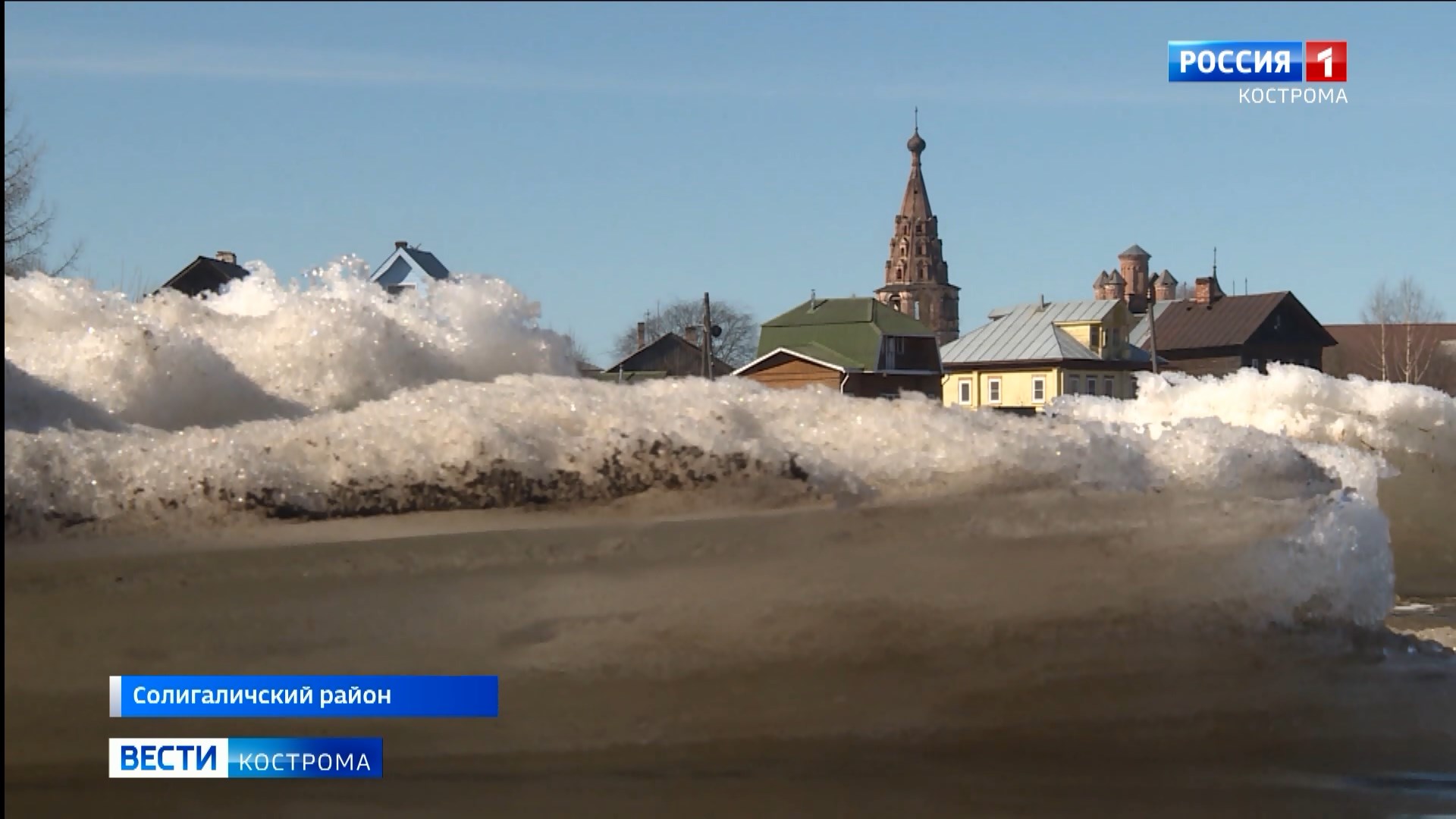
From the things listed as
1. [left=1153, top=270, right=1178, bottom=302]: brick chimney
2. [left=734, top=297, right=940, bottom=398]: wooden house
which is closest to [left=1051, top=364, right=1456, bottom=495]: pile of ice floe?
[left=734, top=297, right=940, bottom=398]: wooden house

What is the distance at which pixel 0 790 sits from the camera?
1543mm

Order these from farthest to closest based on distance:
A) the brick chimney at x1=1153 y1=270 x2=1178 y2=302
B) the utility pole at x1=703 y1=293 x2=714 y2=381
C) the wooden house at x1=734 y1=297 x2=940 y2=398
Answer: the brick chimney at x1=1153 y1=270 x2=1178 y2=302, the wooden house at x1=734 y1=297 x2=940 y2=398, the utility pole at x1=703 y1=293 x2=714 y2=381

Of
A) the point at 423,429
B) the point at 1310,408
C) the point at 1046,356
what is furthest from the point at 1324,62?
the point at 1046,356

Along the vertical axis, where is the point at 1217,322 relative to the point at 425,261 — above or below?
above

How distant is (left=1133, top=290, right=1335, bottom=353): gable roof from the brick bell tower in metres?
36.5

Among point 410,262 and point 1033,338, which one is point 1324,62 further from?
point 1033,338

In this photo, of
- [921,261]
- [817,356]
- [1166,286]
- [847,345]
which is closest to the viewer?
[817,356]

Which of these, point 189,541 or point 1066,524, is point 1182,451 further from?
point 189,541

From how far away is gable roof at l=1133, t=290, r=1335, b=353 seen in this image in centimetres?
4169

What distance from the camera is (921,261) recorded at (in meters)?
88.1

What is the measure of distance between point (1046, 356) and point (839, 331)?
10.6 meters
